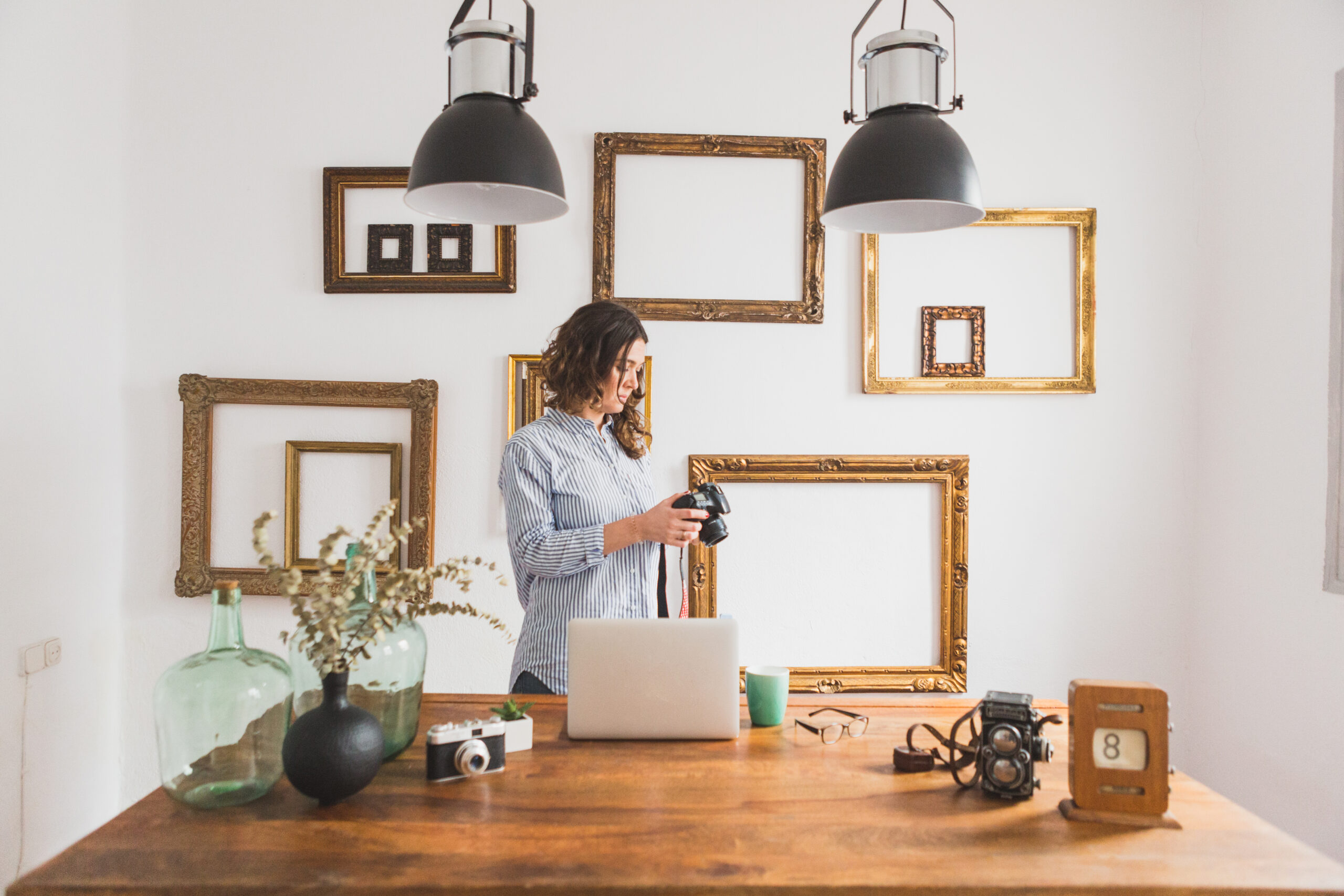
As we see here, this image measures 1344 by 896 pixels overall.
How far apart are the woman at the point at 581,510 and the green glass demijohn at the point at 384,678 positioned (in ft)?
1.78

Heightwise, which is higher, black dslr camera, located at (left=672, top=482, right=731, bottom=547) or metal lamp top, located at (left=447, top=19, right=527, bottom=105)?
metal lamp top, located at (left=447, top=19, right=527, bottom=105)

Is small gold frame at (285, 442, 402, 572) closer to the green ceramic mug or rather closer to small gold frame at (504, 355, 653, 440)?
small gold frame at (504, 355, 653, 440)

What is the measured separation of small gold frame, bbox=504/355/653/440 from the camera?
8.78 ft

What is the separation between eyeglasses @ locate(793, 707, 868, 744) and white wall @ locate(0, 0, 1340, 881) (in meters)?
1.27

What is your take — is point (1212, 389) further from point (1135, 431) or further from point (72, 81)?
point (72, 81)

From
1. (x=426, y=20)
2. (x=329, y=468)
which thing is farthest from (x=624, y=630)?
(x=426, y=20)

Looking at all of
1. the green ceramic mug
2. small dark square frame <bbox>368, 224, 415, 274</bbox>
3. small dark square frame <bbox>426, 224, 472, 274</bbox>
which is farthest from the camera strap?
small dark square frame <bbox>368, 224, 415, 274</bbox>

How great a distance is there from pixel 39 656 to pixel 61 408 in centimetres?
69

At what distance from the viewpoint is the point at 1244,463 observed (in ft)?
8.40

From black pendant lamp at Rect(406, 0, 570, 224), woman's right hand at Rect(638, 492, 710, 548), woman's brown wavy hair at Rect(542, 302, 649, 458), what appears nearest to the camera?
black pendant lamp at Rect(406, 0, 570, 224)

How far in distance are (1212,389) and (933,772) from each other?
2.05 meters

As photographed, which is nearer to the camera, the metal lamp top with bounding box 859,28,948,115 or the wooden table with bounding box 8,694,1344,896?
the wooden table with bounding box 8,694,1344,896

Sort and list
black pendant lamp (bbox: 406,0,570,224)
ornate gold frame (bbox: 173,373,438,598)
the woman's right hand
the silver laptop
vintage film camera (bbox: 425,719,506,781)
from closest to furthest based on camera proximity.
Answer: vintage film camera (bbox: 425,719,506,781) → the silver laptop → black pendant lamp (bbox: 406,0,570,224) → the woman's right hand → ornate gold frame (bbox: 173,373,438,598)

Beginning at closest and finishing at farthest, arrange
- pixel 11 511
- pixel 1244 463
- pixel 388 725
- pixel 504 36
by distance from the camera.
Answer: pixel 388 725 < pixel 504 36 < pixel 11 511 < pixel 1244 463
